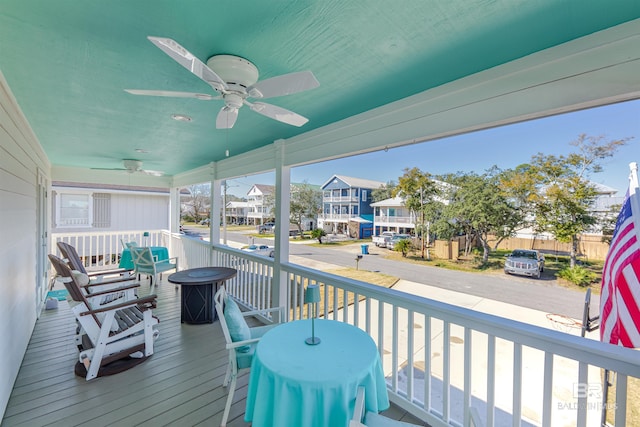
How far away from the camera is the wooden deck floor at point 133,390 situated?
205 cm

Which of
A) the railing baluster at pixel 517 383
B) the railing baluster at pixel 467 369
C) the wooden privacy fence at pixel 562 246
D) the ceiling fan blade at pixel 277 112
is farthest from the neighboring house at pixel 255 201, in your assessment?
the railing baluster at pixel 517 383

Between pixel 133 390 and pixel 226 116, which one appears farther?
pixel 133 390

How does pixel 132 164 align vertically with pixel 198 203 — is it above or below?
above

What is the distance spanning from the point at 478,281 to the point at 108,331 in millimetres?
6688

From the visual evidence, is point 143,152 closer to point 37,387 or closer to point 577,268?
point 37,387

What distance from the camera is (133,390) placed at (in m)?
2.37

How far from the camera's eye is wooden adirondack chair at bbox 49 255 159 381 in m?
2.53

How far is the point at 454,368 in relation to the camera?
3346mm

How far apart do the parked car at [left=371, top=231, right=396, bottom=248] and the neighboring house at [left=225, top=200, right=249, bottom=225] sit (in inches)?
289

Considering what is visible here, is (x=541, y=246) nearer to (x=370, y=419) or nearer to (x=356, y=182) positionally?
(x=370, y=419)

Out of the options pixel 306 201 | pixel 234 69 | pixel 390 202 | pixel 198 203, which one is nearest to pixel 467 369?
pixel 234 69

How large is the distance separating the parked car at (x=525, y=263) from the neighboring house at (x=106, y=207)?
10473 mm

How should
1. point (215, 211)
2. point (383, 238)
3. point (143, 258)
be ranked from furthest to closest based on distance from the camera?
point (383, 238) → point (215, 211) → point (143, 258)

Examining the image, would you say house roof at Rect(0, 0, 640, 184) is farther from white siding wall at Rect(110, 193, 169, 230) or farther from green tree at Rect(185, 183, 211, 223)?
green tree at Rect(185, 183, 211, 223)
